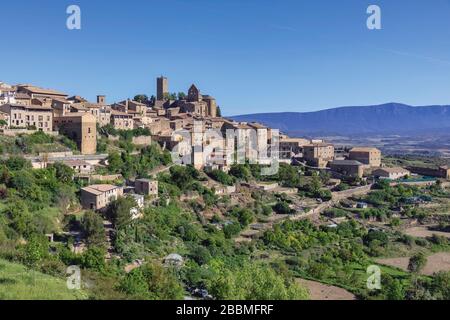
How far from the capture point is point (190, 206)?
2803 centimetres

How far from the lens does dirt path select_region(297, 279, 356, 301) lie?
19.0 meters

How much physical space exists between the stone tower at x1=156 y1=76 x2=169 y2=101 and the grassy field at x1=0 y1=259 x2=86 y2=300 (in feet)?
152

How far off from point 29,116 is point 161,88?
28.9 metres

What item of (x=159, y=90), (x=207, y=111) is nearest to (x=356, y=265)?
(x=207, y=111)

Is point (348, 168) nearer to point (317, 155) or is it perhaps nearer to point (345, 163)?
point (345, 163)

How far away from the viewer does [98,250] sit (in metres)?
16.0

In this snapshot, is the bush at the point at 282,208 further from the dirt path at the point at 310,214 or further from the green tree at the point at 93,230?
the green tree at the point at 93,230

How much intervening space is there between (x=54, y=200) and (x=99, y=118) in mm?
13576

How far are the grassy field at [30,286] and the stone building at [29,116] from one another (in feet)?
62.5

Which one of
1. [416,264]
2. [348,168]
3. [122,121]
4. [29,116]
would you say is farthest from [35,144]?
[348,168]

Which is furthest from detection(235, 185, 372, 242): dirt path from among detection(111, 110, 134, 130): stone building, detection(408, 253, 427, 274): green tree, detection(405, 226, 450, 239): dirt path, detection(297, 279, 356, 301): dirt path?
detection(111, 110, 134, 130): stone building

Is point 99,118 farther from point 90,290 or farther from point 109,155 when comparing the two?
point 90,290

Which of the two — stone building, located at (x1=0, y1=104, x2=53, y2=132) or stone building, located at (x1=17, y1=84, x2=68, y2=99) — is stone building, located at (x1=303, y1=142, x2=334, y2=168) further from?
stone building, located at (x1=0, y1=104, x2=53, y2=132)

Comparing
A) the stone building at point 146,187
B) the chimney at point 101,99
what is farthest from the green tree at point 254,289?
the chimney at point 101,99
